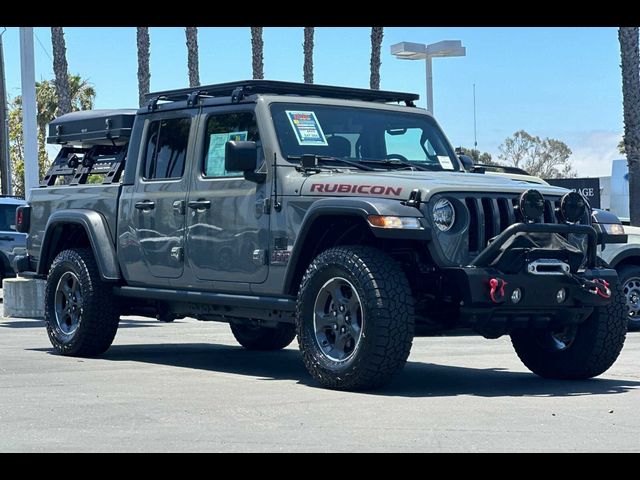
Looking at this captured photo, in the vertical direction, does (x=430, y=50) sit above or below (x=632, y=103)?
above

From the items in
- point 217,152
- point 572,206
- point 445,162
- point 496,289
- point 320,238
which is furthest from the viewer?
point 445,162

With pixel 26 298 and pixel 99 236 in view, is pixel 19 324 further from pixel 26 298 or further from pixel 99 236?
pixel 99 236

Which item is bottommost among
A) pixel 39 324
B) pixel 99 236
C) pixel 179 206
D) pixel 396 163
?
pixel 39 324

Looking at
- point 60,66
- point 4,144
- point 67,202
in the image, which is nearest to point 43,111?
point 4,144

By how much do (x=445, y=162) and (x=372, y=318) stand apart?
2440 mm

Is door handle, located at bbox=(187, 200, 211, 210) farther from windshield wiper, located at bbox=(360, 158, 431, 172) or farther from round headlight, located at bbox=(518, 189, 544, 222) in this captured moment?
round headlight, located at bbox=(518, 189, 544, 222)

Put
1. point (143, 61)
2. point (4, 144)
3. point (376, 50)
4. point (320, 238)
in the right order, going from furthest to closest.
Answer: point (4, 144)
point (376, 50)
point (143, 61)
point (320, 238)

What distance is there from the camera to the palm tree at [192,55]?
35.0 metres

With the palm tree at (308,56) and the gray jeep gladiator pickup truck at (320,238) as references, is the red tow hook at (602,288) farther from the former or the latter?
the palm tree at (308,56)

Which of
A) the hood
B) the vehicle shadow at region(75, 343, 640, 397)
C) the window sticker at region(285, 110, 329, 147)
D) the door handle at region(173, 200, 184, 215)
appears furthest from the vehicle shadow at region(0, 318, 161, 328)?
the hood

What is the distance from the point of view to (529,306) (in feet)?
29.1

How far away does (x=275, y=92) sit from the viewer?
1040 centimetres

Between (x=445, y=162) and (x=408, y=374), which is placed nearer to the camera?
(x=408, y=374)
